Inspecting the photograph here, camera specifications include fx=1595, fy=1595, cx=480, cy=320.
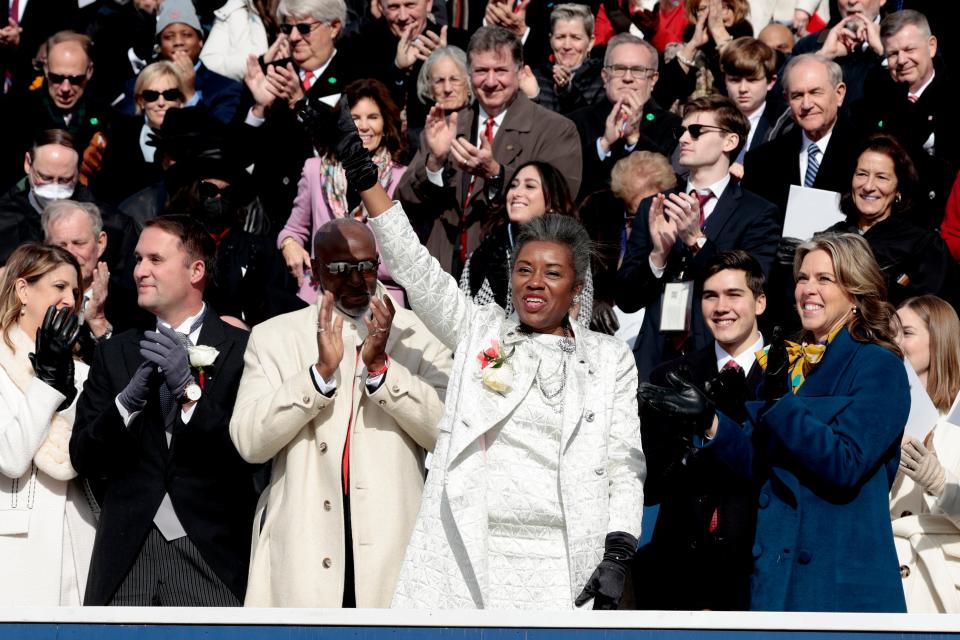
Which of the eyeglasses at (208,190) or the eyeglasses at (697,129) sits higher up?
the eyeglasses at (697,129)

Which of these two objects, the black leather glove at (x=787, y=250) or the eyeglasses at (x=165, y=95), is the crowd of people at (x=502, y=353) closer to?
the black leather glove at (x=787, y=250)

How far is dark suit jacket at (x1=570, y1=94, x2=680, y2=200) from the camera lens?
880 cm

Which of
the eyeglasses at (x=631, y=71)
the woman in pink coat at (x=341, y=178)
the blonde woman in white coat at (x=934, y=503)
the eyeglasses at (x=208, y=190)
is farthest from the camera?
the eyeglasses at (x=631, y=71)

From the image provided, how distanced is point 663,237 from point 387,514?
2.36 m

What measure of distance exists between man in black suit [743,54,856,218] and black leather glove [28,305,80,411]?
3.93 m

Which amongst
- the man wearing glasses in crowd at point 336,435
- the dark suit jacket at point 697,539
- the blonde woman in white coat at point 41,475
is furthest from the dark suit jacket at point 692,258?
the blonde woman in white coat at point 41,475

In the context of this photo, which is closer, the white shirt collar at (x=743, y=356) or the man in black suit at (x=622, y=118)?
the white shirt collar at (x=743, y=356)

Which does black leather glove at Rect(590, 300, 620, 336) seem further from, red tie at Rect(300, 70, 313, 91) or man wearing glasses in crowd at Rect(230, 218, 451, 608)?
red tie at Rect(300, 70, 313, 91)

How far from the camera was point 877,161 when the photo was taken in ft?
24.4

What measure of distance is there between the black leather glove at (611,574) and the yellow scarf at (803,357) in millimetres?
946

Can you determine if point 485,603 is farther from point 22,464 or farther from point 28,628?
point 22,464

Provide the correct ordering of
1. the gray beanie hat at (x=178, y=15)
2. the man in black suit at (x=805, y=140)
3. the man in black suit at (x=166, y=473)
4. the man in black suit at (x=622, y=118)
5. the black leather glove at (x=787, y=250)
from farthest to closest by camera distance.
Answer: the gray beanie hat at (x=178, y=15)
the man in black suit at (x=622, y=118)
the man in black suit at (x=805, y=140)
the black leather glove at (x=787, y=250)
the man in black suit at (x=166, y=473)

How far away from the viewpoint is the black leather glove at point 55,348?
5.90 metres

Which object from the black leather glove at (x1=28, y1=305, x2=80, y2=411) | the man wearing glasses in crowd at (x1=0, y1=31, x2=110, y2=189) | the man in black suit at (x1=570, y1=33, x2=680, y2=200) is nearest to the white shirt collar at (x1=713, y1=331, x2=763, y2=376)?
the man in black suit at (x1=570, y1=33, x2=680, y2=200)
